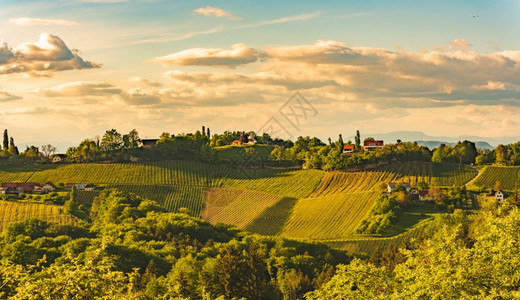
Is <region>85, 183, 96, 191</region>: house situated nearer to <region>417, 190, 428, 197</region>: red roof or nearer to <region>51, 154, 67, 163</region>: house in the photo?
<region>51, 154, 67, 163</region>: house

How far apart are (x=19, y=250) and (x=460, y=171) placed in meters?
116

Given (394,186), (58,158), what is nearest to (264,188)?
(394,186)

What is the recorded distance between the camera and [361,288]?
2677 cm

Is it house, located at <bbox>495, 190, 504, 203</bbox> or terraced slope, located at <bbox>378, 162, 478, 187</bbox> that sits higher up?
terraced slope, located at <bbox>378, 162, 478, 187</bbox>

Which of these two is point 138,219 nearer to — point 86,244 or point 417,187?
point 86,244

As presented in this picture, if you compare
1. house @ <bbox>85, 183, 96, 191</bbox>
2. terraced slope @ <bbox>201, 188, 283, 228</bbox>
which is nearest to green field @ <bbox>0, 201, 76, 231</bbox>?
house @ <bbox>85, 183, 96, 191</bbox>

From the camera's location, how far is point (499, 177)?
14825 centimetres

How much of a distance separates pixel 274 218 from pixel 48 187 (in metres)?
57.7

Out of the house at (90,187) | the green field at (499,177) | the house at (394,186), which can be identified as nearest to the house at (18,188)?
the house at (90,187)

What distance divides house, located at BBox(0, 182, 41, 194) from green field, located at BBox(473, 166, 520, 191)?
109775 millimetres

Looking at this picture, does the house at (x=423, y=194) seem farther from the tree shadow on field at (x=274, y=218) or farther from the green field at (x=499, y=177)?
the tree shadow on field at (x=274, y=218)

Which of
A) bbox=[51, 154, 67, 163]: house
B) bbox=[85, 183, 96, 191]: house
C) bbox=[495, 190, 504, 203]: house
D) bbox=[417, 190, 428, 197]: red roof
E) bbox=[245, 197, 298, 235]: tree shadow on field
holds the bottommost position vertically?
bbox=[245, 197, 298, 235]: tree shadow on field

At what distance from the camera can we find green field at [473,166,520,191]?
468 feet

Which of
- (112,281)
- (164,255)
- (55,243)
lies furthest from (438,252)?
(55,243)
